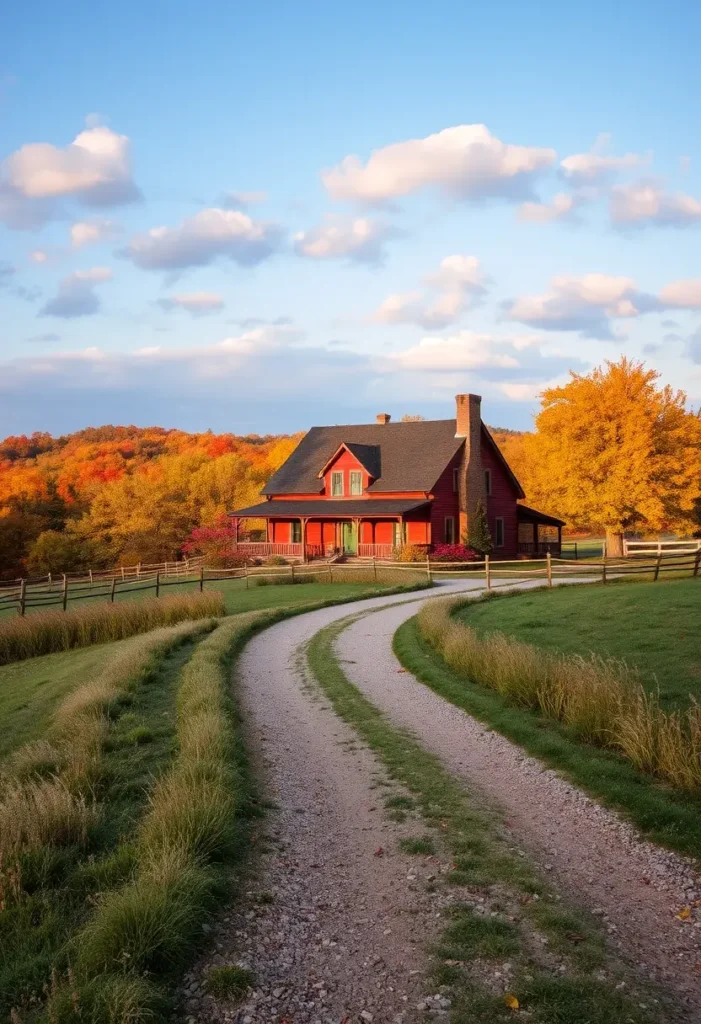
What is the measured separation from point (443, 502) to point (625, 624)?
90.6 ft

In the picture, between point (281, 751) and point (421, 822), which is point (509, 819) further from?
point (281, 751)

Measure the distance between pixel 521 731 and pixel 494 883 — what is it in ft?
14.7

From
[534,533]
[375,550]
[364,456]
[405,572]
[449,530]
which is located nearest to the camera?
[405,572]

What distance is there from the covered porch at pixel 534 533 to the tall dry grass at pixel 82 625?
30030 millimetres

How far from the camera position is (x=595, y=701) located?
35.2 ft

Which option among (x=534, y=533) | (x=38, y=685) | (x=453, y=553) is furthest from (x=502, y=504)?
(x=38, y=685)

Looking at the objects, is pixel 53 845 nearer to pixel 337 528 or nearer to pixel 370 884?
pixel 370 884

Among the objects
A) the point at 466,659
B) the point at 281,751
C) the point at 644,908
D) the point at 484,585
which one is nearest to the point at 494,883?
the point at 644,908

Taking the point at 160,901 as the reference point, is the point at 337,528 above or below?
above

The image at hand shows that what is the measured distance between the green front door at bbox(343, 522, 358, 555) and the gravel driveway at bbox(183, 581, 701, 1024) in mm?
35939

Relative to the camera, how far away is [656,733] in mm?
9609

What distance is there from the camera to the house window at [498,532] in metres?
49.6

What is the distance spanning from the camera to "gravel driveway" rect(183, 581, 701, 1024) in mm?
5203

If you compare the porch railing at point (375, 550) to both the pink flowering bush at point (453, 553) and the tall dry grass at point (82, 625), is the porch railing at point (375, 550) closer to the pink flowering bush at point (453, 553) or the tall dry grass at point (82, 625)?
the pink flowering bush at point (453, 553)
